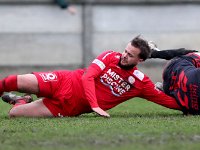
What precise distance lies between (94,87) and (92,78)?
0.11 meters

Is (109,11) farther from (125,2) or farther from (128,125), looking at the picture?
(128,125)

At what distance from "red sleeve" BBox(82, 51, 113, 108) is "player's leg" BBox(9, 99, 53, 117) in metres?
0.59

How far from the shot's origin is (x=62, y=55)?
14.6m

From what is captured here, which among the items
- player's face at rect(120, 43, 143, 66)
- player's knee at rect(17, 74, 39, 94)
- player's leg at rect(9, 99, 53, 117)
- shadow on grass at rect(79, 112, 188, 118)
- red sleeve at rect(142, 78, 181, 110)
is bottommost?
shadow on grass at rect(79, 112, 188, 118)

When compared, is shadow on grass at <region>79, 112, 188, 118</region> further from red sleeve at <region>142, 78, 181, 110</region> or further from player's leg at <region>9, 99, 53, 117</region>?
player's leg at <region>9, 99, 53, 117</region>

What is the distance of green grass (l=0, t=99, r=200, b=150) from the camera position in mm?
6324

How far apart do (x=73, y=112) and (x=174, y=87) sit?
1299 millimetres

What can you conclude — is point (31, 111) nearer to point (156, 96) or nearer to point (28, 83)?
point (28, 83)

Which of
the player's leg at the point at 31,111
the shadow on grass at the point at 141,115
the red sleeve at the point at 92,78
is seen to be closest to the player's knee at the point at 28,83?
the player's leg at the point at 31,111

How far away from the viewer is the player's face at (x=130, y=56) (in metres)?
8.55

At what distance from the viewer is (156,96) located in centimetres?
893

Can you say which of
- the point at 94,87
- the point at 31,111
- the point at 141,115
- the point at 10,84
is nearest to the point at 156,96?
the point at 141,115

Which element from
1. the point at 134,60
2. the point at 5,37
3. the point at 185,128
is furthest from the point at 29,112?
the point at 5,37

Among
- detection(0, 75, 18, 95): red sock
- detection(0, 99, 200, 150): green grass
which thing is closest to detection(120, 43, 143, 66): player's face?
detection(0, 99, 200, 150): green grass
